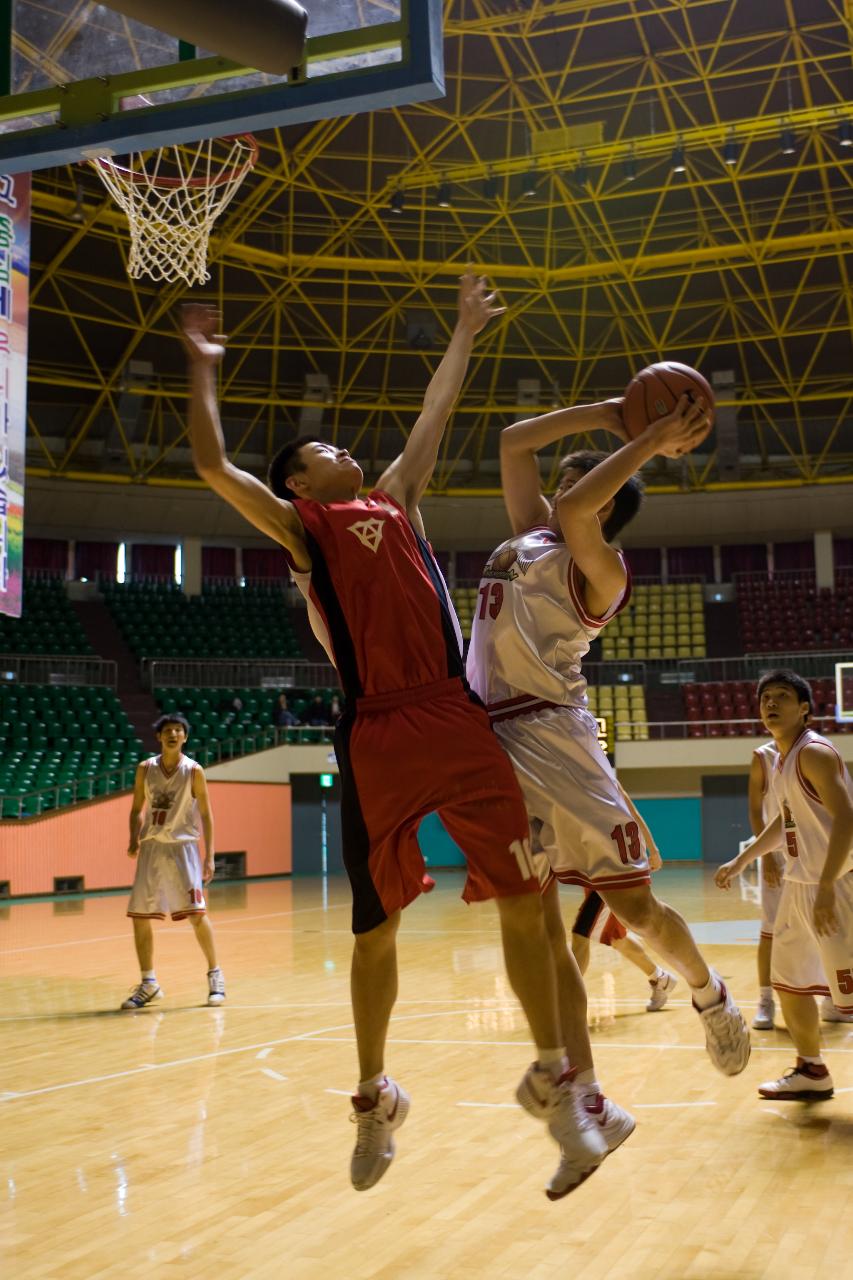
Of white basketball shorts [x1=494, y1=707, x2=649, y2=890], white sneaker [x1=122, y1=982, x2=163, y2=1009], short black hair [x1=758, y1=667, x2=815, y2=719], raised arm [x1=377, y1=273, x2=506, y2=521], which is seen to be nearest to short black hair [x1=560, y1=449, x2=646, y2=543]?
raised arm [x1=377, y1=273, x2=506, y2=521]

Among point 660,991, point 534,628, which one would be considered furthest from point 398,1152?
point 660,991

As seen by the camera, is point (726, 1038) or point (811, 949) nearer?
point (726, 1038)

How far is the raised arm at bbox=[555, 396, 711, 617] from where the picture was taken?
3768mm

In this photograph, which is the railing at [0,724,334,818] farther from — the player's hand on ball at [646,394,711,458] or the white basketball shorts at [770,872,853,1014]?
the player's hand on ball at [646,394,711,458]

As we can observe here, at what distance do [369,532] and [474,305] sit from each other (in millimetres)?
1055

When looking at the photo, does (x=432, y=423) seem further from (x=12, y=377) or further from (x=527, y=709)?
(x=12, y=377)

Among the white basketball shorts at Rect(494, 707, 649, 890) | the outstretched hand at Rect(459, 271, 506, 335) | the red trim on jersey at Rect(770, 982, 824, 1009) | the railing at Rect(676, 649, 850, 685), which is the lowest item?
the red trim on jersey at Rect(770, 982, 824, 1009)

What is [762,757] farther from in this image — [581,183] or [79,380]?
[79,380]

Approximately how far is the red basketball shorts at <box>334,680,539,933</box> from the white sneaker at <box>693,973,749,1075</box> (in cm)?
76

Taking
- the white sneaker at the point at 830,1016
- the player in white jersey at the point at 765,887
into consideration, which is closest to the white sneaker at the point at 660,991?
the player in white jersey at the point at 765,887

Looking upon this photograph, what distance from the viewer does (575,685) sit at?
4.17 metres

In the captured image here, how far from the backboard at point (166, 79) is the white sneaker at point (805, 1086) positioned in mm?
4092

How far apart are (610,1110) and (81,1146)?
225 cm

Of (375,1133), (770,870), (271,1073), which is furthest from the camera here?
(770,870)
